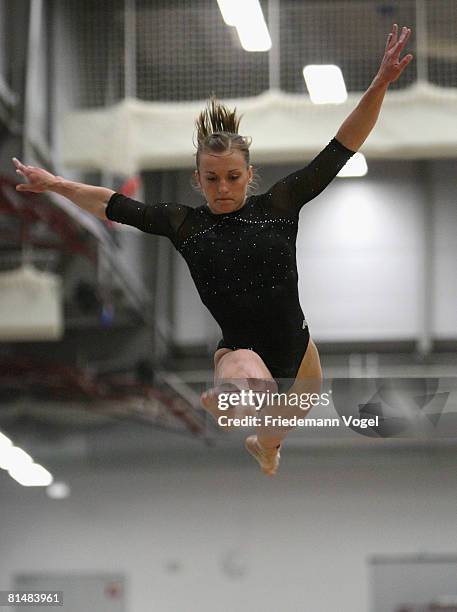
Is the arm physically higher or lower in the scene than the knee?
higher

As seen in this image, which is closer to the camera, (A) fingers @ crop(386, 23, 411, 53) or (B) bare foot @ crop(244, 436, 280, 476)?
(A) fingers @ crop(386, 23, 411, 53)

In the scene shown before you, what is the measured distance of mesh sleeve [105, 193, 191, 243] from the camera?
2.45 meters

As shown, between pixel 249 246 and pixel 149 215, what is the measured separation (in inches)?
7.8

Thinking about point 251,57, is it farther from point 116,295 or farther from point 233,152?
point 233,152

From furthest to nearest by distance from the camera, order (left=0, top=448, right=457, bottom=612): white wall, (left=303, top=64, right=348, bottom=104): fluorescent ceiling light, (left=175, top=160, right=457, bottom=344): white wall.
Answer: (left=175, top=160, right=457, bottom=344): white wall
(left=0, top=448, right=457, bottom=612): white wall
(left=303, top=64, right=348, bottom=104): fluorescent ceiling light

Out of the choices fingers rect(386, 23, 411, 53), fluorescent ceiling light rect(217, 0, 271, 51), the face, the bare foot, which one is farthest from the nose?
fluorescent ceiling light rect(217, 0, 271, 51)

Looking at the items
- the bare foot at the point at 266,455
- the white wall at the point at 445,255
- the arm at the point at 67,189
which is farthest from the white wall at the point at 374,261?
the arm at the point at 67,189

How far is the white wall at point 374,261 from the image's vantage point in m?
6.55

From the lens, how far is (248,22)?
5434 millimetres

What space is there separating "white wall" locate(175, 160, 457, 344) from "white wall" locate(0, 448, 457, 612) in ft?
2.12

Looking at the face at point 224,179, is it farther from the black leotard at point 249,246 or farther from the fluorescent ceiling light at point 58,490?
the fluorescent ceiling light at point 58,490

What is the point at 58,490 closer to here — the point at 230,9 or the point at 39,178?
the point at 230,9

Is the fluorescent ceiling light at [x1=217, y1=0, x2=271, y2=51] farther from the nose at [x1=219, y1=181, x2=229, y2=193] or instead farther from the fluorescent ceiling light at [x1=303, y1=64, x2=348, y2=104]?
the nose at [x1=219, y1=181, x2=229, y2=193]

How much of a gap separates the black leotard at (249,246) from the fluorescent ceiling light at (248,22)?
2.95m
